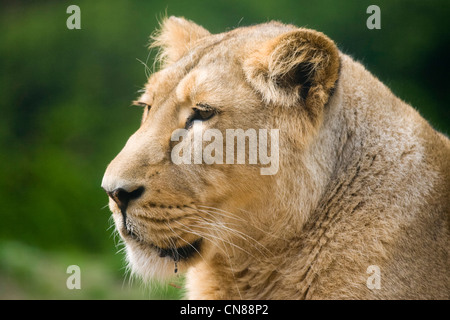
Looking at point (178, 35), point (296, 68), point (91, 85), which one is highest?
point (91, 85)

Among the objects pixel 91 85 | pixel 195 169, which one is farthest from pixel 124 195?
pixel 91 85

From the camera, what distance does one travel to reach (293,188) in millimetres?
3381

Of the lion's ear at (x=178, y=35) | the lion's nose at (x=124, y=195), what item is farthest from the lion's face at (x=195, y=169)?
the lion's ear at (x=178, y=35)

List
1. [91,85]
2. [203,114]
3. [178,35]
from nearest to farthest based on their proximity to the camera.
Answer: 1. [203,114]
2. [178,35]
3. [91,85]

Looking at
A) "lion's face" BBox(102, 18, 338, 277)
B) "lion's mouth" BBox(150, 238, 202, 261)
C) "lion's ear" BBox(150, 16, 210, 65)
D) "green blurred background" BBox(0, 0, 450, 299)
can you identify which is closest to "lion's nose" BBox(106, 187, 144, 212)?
"lion's face" BBox(102, 18, 338, 277)

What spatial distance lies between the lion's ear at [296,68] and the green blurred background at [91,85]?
3981mm

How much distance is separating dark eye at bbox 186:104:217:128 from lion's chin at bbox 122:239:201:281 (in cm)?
67

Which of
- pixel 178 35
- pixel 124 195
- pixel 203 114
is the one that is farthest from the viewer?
pixel 178 35

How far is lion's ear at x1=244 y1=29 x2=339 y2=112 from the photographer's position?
10.8 feet

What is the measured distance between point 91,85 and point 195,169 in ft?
21.8

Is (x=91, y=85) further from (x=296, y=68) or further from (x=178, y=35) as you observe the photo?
(x=296, y=68)

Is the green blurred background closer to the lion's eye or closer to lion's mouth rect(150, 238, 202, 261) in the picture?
lion's mouth rect(150, 238, 202, 261)
